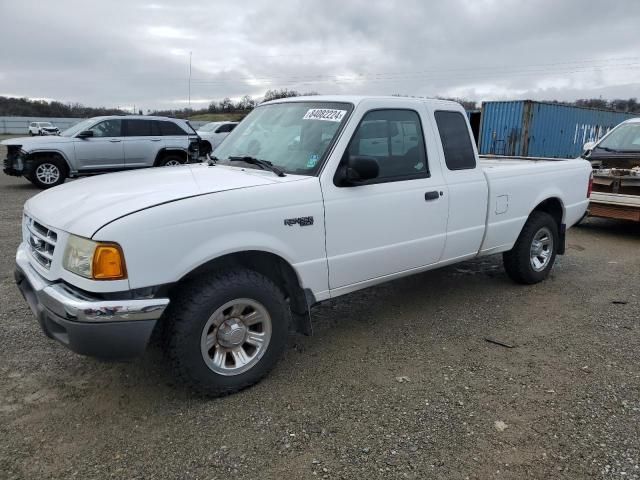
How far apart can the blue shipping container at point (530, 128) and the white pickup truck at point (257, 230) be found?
15.7 meters

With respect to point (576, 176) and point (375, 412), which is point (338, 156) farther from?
point (576, 176)

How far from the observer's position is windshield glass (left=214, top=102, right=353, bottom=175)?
3.70 meters

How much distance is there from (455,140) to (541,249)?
1935 millimetres

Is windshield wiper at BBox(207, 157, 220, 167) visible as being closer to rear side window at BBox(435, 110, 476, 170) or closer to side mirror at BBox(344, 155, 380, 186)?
side mirror at BBox(344, 155, 380, 186)

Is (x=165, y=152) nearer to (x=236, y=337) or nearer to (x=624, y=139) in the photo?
(x=624, y=139)

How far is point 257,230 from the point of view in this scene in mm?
3176

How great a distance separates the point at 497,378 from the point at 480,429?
0.68 meters

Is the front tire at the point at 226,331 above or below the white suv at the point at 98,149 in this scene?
A: below

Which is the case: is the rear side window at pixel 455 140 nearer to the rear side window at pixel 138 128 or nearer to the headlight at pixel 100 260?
the headlight at pixel 100 260

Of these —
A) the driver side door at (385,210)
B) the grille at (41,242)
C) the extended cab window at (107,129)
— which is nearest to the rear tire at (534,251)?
the driver side door at (385,210)

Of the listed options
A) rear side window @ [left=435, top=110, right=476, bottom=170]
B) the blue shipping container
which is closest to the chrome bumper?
rear side window @ [left=435, top=110, right=476, bottom=170]

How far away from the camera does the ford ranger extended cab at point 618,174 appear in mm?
7820

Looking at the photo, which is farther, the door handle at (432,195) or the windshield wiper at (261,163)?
the door handle at (432,195)

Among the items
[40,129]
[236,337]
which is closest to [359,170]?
[236,337]
